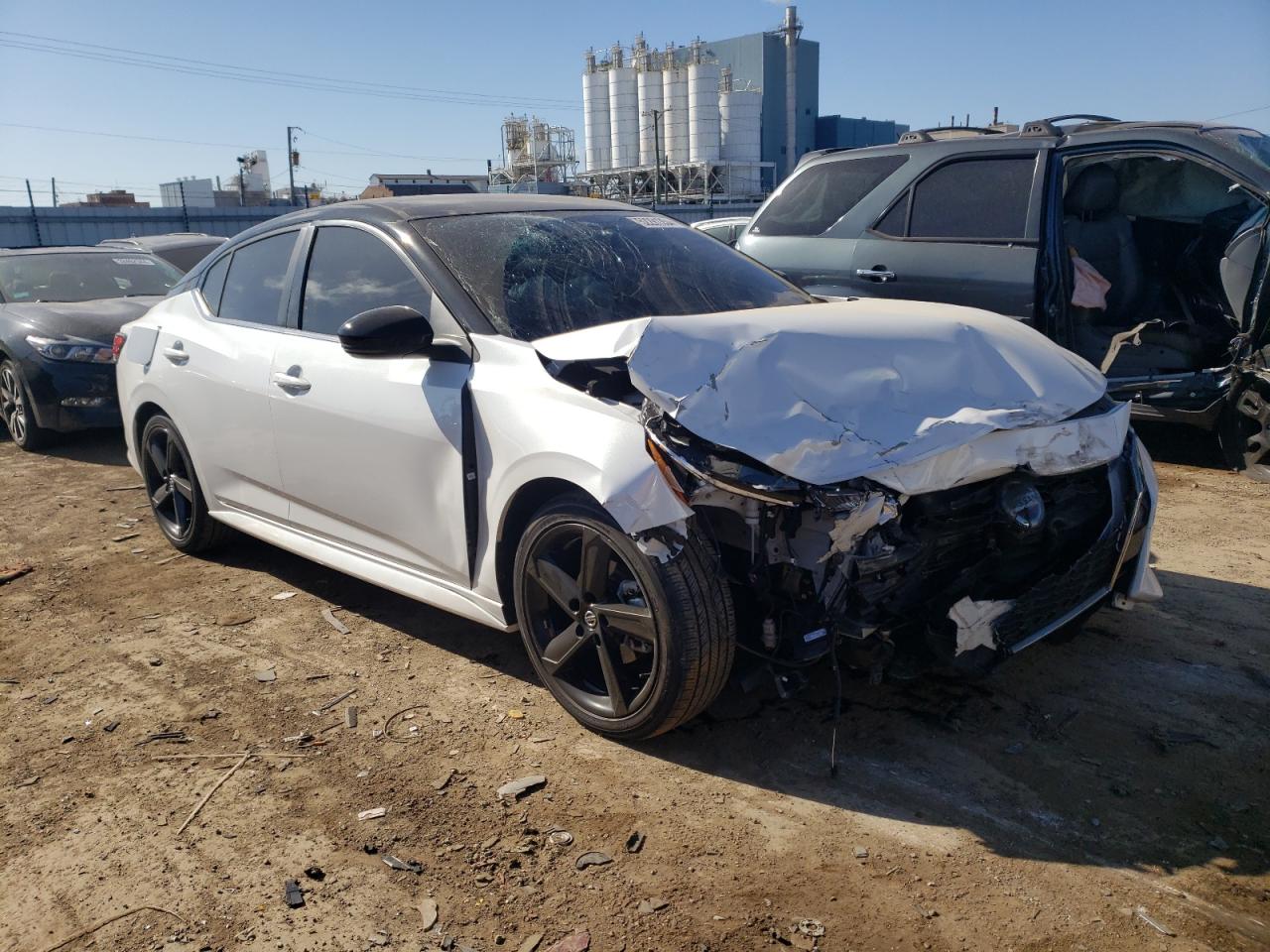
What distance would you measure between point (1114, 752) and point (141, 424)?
189 inches

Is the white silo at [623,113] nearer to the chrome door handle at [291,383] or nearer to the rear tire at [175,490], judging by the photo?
the rear tire at [175,490]

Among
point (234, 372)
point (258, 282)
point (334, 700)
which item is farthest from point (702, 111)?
point (334, 700)

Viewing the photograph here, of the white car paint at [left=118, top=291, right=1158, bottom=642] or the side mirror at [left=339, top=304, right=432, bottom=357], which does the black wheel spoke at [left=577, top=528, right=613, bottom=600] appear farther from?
the side mirror at [left=339, top=304, right=432, bottom=357]

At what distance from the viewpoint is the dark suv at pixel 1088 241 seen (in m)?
5.83

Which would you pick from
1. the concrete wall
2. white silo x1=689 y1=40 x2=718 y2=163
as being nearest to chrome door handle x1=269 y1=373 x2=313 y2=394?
the concrete wall

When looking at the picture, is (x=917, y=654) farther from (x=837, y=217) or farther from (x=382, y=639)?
(x=837, y=217)

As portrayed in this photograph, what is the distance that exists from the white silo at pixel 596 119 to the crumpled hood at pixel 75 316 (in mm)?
48959

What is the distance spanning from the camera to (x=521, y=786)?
3025 mm

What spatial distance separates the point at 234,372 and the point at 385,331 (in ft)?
4.59

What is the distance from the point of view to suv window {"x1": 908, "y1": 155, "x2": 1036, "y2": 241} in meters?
6.06

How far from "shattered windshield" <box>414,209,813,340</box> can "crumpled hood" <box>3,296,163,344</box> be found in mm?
5412

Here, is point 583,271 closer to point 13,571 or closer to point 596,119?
point 13,571

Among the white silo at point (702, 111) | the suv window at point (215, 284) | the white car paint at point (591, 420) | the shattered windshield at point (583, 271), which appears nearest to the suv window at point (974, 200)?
the shattered windshield at point (583, 271)

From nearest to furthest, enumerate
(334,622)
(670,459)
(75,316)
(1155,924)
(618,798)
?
(1155,924), (670,459), (618,798), (334,622), (75,316)
